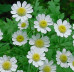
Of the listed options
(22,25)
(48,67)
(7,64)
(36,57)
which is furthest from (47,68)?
(22,25)

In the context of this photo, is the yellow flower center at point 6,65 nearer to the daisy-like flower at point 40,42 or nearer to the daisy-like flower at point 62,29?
the daisy-like flower at point 40,42

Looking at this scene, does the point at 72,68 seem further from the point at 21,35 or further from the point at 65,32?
the point at 21,35

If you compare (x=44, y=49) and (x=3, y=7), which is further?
(x=3, y=7)

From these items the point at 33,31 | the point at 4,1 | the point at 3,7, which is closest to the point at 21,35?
the point at 33,31

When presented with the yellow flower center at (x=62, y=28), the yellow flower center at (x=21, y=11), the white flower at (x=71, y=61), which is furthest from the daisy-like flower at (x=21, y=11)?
the white flower at (x=71, y=61)

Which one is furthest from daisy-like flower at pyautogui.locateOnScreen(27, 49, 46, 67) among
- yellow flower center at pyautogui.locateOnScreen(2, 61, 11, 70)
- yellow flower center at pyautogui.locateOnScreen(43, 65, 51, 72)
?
yellow flower center at pyautogui.locateOnScreen(2, 61, 11, 70)

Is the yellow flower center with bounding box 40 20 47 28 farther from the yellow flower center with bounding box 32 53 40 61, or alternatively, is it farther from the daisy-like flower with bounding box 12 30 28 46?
the yellow flower center with bounding box 32 53 40 61
